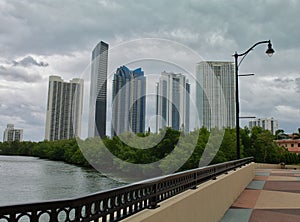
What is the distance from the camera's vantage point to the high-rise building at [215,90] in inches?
430

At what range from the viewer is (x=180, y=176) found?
322 cm

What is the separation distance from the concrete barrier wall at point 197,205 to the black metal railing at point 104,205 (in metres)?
0.08

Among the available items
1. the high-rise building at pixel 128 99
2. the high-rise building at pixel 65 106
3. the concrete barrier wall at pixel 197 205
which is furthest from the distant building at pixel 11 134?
the concrete barrier wall at pixel 197 205

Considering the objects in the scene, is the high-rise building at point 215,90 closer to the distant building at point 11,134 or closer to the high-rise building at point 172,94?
the high-rise building at point 172,94

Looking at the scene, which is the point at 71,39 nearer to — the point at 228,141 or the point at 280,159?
the point at 228,141

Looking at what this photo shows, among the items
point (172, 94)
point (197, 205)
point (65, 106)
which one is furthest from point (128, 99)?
point (65, 106)

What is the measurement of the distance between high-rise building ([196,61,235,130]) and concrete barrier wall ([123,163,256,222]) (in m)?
5.38

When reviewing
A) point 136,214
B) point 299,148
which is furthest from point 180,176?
point 299,148

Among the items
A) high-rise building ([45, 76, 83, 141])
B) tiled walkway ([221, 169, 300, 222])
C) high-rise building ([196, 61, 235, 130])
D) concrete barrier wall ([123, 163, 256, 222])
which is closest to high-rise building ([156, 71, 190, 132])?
high-rise building ([196, 61, 235, 130])

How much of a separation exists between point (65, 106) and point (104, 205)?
28.0 metres

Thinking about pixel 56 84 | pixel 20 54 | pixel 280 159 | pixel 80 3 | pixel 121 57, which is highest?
pixel 20 54

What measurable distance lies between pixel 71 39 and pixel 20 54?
14.8m

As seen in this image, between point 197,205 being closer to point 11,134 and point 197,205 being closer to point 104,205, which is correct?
point 104,205

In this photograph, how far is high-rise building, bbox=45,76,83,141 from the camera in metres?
15.4
